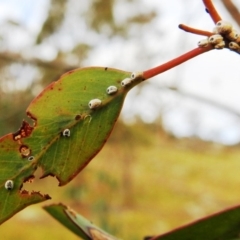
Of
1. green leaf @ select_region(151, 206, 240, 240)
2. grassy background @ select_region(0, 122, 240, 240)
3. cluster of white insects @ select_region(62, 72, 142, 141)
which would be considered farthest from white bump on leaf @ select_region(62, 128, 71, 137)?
grassy background @ select_region(0, 122, 240, 240)

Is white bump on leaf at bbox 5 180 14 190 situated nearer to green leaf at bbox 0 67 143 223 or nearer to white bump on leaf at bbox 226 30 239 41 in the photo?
green leaf at bbox 0 67 143 223

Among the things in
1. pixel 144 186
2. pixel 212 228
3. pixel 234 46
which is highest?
pixel 144 186

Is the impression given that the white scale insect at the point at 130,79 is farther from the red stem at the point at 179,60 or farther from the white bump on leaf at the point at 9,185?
the white bump on leaf at the point at 9,185

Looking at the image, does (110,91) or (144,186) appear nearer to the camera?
(110,91)

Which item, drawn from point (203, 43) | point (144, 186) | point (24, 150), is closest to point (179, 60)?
point (203, 43)

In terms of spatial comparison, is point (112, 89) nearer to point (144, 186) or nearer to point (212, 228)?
point (212, 228)

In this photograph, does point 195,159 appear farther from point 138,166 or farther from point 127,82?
point 127,82

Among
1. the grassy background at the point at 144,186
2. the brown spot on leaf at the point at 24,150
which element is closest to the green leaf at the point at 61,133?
the brown spot on leaf at the point at 24,150

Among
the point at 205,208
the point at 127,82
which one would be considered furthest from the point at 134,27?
the point at 127,82
